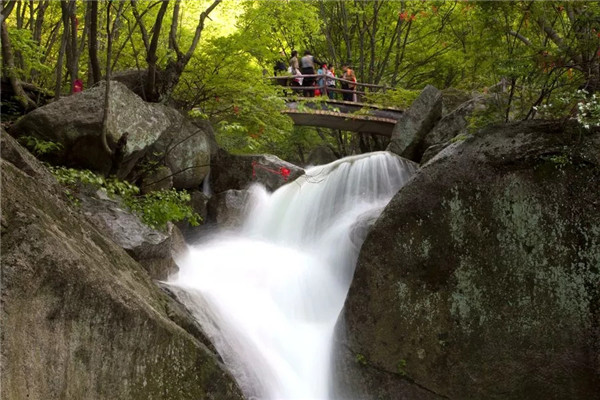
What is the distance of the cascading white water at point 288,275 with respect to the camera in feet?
21.4

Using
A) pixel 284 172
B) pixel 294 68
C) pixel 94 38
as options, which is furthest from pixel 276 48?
pixel 94 38

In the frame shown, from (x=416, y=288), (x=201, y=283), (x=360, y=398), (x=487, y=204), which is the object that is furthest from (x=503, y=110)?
(x=201, y=283)

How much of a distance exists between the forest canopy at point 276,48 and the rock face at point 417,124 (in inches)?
57.4

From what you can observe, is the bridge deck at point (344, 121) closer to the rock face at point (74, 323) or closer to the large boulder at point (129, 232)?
the large boulder at point (129, 232)

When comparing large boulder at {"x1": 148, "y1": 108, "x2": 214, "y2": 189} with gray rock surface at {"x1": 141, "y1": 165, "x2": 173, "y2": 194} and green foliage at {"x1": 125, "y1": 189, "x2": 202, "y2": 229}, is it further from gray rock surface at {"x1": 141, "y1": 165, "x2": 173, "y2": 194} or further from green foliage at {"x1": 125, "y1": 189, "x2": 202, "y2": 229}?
green foliage at {"x1": 125, "y1": 189, "x2": 202, "y2": 229}

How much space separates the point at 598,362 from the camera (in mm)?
4988

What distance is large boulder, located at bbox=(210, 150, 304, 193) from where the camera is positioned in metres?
13.3

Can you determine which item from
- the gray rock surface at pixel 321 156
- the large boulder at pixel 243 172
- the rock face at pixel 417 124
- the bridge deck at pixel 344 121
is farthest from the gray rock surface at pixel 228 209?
the gray rock surface at pixel 321 156

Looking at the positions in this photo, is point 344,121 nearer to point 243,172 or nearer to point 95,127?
point 243,172

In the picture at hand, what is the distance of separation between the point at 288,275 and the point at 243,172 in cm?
477

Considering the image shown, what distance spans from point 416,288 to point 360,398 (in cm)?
159

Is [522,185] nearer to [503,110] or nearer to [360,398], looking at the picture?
[503,110]

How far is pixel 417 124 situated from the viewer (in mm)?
14211

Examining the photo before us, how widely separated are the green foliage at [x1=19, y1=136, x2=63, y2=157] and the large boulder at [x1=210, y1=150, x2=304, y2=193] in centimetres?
583
